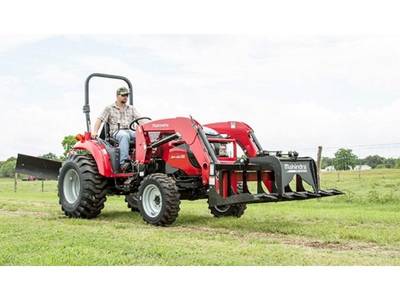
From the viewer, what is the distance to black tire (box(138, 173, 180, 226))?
9.13 m

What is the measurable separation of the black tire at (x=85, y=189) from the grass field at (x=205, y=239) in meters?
0.26

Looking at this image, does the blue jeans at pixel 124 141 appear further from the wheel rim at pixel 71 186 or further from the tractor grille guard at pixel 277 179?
the tractor grille guard at pixel 277 179

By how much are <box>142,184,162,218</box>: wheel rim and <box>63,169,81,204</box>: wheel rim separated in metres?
2.23

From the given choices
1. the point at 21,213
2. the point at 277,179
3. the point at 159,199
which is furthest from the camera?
the point at 21,213

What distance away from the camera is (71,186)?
11.6 metres

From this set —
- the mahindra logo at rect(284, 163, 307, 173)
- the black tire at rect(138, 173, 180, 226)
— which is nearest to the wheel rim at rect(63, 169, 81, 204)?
the black tire at rect(138, 173, 180, 226)

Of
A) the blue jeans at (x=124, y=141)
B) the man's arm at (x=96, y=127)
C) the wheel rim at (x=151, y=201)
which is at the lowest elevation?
the wheel rim at (x=151, y=201)

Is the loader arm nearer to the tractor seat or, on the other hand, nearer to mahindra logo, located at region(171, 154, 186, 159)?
mahindra logo, located at region(171, 154, 186, 159)

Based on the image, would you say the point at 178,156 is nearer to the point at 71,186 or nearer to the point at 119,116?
the point at 119,116

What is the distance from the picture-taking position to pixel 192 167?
32.2ft

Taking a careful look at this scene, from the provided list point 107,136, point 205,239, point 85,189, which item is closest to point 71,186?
point 85,189

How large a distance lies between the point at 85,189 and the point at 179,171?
6.11ft

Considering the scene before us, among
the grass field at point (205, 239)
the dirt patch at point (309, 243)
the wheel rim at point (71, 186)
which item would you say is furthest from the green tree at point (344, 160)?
the dirt patch at point (309, 243)

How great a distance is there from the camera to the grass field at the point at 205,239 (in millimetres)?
6297
